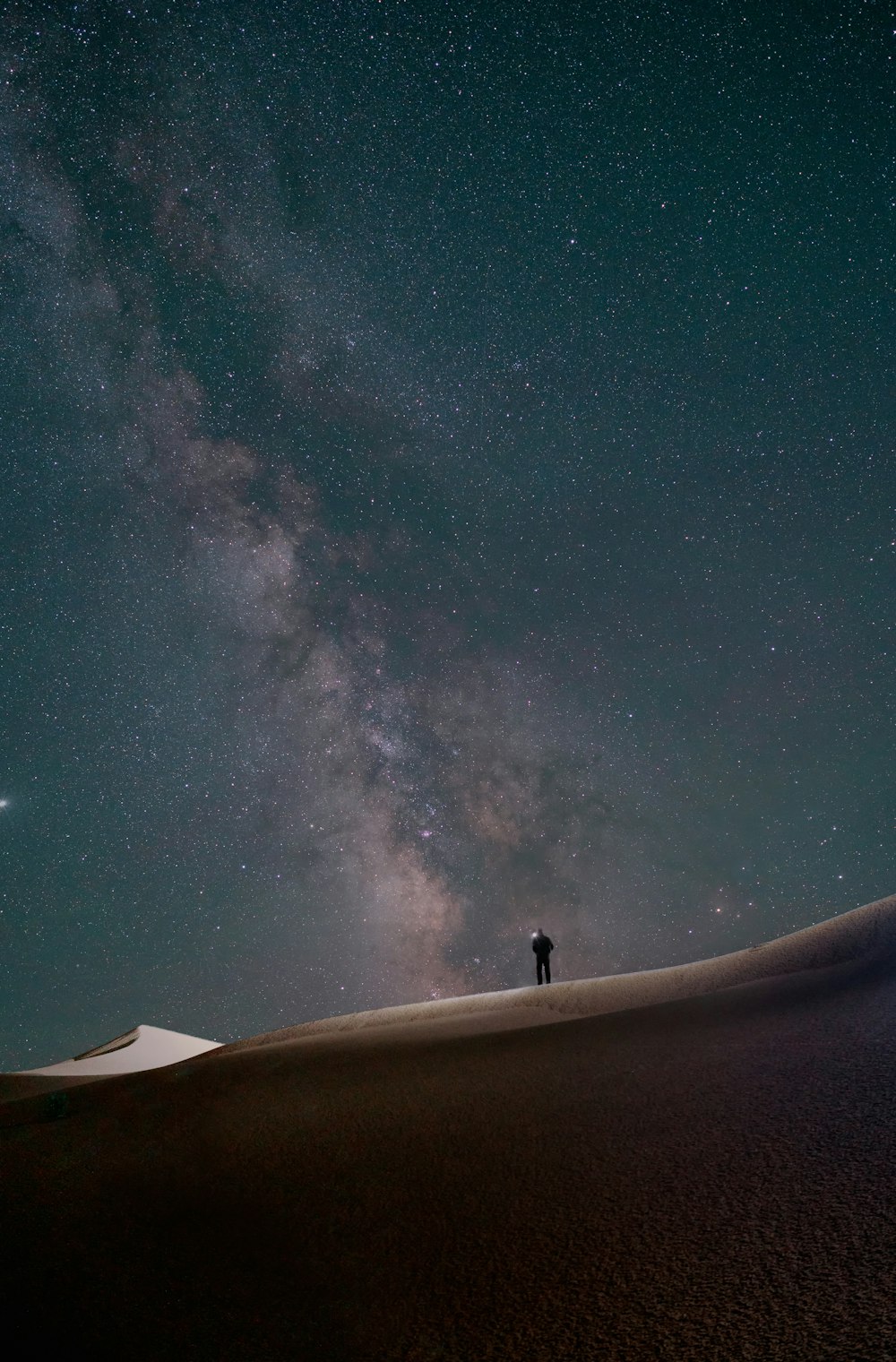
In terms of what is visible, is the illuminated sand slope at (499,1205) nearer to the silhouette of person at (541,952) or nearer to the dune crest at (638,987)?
the dune crest at (638,987)

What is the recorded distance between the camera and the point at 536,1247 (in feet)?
10.3

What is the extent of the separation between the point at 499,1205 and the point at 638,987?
8.71 metres

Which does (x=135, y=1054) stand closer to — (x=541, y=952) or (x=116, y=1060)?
(x=116, y=1060)

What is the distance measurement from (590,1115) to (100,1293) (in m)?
3.21

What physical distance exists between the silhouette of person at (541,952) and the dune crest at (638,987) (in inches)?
71.3

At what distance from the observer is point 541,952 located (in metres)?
15.3

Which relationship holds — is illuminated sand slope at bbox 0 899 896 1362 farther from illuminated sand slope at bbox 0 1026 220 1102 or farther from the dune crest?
illuminated sand slope at bbox 0 1026 220 1102

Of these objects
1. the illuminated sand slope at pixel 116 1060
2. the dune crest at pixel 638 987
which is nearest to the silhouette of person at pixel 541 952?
the dune crest at pixel 638 987

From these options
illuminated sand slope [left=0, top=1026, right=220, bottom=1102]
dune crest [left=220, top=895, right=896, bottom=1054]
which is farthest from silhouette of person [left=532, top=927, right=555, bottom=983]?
illuminated sand slope [left=0, top=1026, right=220, bottom=1102]

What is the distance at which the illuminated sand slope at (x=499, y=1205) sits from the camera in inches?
99.3

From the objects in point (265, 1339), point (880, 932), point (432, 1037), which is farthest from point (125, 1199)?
point (880, 932)

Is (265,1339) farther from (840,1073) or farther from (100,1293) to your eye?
(840,1073)

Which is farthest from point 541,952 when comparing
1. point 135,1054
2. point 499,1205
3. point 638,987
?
point 499,1205

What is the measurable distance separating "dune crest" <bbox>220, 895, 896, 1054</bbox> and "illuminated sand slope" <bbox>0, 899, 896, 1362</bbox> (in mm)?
2262
